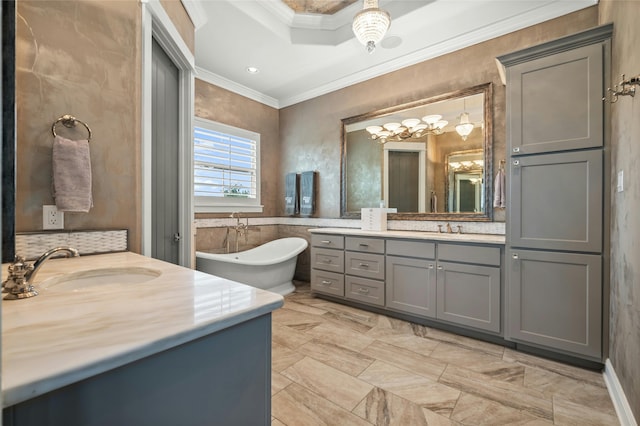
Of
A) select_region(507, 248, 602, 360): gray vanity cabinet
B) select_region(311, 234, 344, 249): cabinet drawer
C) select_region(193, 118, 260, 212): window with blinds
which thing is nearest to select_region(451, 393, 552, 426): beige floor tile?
select_region(507, 248, 602, 360): gray vanity cabinet

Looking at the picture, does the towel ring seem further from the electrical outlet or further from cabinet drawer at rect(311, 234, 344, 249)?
cabinet drawer at rect(311, 234, 344, 249)

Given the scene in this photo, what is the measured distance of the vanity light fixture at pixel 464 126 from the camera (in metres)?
2.99

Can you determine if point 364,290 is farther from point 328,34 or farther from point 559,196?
point 328,34

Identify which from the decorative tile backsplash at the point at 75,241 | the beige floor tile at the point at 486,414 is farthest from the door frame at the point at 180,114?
the beige floor tile at the point at 486,414

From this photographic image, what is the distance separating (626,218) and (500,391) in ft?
3.90

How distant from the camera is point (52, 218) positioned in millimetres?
1443

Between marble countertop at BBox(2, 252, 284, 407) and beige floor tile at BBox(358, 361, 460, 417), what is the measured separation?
136 cm

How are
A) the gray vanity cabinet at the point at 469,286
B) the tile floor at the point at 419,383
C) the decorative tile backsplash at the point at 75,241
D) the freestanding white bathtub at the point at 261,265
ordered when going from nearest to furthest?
the decorative tile backsplash at the point at 75,241, the tile floor at the point at 419,383, the gray vanity cabinet at the point at 469,286, the freestanding white bathtub at the point at 261,265

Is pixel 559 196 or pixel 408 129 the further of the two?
pixel 408 129

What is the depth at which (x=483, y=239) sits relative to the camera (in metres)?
2.43

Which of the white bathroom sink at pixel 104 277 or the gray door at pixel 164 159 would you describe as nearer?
the white bathroom sink at pixel 104 277

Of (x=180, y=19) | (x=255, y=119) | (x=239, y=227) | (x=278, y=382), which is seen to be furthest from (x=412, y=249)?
(x=255, y=119)

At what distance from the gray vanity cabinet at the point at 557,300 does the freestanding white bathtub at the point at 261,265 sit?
7.65ft

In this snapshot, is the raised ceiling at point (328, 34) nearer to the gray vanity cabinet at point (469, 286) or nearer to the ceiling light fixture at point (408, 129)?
the ceiling light fixture at point (408, 129)
